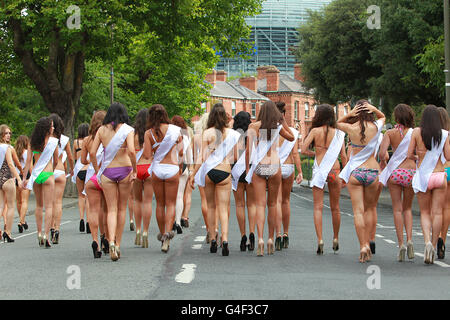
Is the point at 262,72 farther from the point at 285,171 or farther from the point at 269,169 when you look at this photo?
the point at 269,169

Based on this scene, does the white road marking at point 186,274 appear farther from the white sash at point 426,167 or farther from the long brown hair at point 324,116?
the white sash at point 426,167

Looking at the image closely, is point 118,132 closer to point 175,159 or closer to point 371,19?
point 175,159

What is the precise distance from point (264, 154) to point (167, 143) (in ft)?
4.26

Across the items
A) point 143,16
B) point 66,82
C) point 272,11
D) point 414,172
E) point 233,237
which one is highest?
point 272,11

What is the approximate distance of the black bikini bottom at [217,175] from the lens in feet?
33.8

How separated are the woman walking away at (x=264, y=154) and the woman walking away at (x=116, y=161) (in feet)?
5.13

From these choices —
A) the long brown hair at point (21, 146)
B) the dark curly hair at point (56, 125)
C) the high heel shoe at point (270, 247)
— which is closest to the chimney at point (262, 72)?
the long brown hair at point (21, 146)

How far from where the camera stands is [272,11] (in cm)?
13338

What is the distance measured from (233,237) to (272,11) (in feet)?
405

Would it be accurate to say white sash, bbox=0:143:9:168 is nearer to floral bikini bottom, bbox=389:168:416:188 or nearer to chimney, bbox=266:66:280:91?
floral bikini bottom, bbox=389:168:416:188

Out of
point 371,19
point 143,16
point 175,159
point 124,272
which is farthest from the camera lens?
point 371,19
